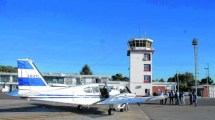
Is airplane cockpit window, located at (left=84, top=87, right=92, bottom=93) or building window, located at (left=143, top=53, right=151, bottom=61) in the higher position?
building window, located at (left=143, top=53, right=151, bottom=61)

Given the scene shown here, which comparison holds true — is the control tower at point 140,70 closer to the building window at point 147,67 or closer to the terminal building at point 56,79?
the building window at point 147,67

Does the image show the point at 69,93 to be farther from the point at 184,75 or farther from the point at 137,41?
the point at 184,75

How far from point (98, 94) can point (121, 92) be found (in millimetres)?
3038

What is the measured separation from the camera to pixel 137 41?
78875 millimetres

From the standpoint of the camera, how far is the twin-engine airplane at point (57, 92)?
2378cm

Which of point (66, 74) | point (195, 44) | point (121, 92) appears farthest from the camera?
point (66, 74)

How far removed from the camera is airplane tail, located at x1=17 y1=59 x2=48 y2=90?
78.3 ft

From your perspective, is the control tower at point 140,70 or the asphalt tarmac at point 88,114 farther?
the control tower at point 140,70

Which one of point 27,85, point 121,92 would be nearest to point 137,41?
point 121,92

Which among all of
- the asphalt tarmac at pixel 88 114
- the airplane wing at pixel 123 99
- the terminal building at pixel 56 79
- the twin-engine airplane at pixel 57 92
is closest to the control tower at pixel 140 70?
the terminal building at pixel 56 79

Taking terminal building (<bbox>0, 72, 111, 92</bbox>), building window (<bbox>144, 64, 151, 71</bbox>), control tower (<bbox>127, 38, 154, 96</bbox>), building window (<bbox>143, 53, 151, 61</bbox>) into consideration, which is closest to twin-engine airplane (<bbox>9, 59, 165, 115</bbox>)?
control tower (<bbox>127, 38, 154, 96</bbox>)

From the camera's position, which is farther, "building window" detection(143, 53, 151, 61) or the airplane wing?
"building window" detection(143, 53, 151, 61)

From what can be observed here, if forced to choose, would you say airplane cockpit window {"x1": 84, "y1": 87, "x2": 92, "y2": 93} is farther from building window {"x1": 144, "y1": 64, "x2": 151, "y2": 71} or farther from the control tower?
building window {"x1": 144, "y1": 64, "x2": 151, "y2": 71}

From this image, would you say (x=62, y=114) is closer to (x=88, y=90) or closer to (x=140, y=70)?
(x=88, y=90)
